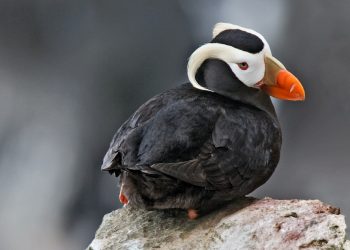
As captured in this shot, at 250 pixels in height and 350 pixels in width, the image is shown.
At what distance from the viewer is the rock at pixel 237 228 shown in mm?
Result: 1556

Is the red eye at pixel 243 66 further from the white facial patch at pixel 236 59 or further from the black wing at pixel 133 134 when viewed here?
the black wing at pixel 133 134

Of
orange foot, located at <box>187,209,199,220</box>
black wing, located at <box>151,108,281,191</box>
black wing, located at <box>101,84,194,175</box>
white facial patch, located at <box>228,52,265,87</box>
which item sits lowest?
orange foot, located at <box>187,209,199,220</box>

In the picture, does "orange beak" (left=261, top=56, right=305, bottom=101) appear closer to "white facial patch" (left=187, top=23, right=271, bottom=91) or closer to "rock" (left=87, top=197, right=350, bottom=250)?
"white facial patch" (left=187, top=23, right=271, bottom=91)

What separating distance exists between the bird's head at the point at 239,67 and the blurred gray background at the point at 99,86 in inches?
81.4

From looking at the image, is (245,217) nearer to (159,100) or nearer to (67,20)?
(159,100)

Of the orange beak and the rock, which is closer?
the rock

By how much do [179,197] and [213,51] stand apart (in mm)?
409

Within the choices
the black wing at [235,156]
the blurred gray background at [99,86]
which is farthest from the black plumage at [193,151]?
the blurred gray background at [99,86]

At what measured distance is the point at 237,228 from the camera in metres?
1.65

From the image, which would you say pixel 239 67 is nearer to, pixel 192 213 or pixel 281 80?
pixel 281 80

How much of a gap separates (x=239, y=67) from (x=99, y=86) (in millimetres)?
2410

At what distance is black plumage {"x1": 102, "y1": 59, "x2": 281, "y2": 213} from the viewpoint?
5.44ft

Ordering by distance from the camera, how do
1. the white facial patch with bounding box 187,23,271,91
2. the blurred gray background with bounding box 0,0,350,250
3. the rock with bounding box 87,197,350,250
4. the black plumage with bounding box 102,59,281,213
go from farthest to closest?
the blurred gray background with bounding box 0,0,350,250 < the white facial patch with bounding box 187,23,271,91 < the black plumage with bounding box 102,59,281,213 < the rock with bounding box 87,197,350,250

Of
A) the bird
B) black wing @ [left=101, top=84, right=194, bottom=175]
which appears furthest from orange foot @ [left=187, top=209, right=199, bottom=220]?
black wing @ [left=101, top=84, right=194, bottom=175]
